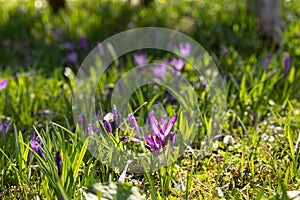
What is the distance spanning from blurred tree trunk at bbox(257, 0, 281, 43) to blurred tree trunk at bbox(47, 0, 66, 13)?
88.5 inches

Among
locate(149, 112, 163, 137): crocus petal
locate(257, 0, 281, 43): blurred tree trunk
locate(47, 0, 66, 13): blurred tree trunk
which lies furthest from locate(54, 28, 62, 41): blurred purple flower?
locate(149, 112, 163, 137): crocus petal

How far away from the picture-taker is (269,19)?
166 inches

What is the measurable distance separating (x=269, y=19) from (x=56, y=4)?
242cm

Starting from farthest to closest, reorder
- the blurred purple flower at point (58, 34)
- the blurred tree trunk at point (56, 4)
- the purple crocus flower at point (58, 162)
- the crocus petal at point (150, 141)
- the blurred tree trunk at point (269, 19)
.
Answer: the blurred tree trunk at point (56, 4) → the blurred purple flower at point (58, 34) → the blurred tree trunk at point (269, 19) → the crocus petal at point (150, 141) → the purple crocus flower at point (58, 162)

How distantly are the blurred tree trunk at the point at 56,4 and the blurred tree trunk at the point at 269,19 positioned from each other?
2247 mm

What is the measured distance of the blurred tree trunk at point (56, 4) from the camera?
5.40 metres

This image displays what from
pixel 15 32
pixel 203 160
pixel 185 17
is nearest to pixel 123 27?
pixel 185 17

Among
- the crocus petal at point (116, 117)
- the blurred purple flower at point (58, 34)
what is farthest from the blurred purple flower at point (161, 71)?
the blurred purple flower at point (58, 34)

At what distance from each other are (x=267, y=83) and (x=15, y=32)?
2795 mm

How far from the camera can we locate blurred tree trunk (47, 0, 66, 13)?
5402 millimetres

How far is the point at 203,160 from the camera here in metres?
2.24

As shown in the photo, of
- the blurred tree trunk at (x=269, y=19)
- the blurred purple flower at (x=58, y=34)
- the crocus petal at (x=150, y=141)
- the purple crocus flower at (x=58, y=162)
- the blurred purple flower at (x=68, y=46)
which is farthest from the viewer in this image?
the blurred purple flower at (x=58, y=34)

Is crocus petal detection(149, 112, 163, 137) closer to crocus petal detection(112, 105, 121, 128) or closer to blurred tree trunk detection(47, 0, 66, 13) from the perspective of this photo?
crocus petal detection(112, 105, 121, 128)

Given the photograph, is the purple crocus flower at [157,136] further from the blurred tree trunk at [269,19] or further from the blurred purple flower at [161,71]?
the blurred tree trunk at [269,19]
